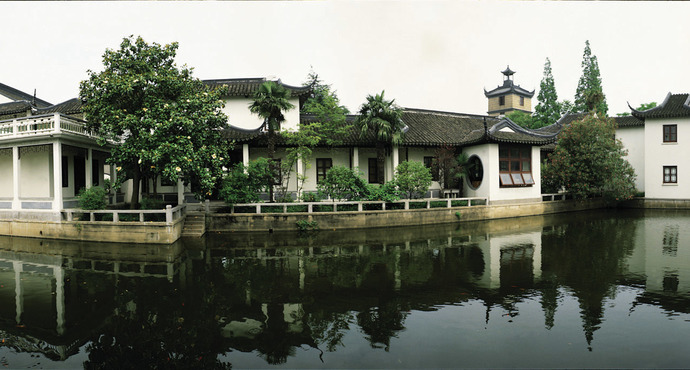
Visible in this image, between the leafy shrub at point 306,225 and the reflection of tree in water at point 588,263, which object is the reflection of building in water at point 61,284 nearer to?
the leafy shrub at point 306,225

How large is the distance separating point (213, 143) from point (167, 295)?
8212mm

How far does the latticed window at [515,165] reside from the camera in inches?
814

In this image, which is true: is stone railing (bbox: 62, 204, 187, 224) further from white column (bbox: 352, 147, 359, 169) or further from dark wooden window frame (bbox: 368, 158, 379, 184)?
dark wooden window frame (bbox: 368, 158, 379, 184)

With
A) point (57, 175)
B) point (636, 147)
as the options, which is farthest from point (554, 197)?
point (57, 175)

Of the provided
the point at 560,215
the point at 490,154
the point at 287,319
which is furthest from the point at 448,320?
the point at 560,215

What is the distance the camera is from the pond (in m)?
4.90

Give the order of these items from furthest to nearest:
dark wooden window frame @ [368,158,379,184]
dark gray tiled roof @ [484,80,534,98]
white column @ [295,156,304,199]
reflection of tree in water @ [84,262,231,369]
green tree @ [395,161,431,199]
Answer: dark gray tiled roof @ [484,80,534,98] → dark wooden window frame @ [368,158,379,184] → white column @ [295,156,304,199] → green tree @ [395,161,431,199] → reflection of tree in water @ [84,262,231,369]

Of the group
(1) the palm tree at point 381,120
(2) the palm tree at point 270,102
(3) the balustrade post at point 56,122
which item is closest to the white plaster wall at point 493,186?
(1) the palm tree at point 381,120

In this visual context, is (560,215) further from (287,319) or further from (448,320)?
(287,319)

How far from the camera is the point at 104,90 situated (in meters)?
13.4

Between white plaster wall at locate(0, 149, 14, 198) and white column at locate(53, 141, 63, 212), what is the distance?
3480mm

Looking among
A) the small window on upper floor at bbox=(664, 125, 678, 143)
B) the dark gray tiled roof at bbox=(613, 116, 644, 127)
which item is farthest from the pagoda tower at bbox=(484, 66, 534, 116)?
the small window on upper floor at bbox=(664, 125, 678, 143)

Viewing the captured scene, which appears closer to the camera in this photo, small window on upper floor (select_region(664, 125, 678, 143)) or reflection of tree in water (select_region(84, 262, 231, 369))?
reflection of tree in water (select_region(84, 262, 231, 369))

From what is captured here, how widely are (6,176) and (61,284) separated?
11.2 meters
